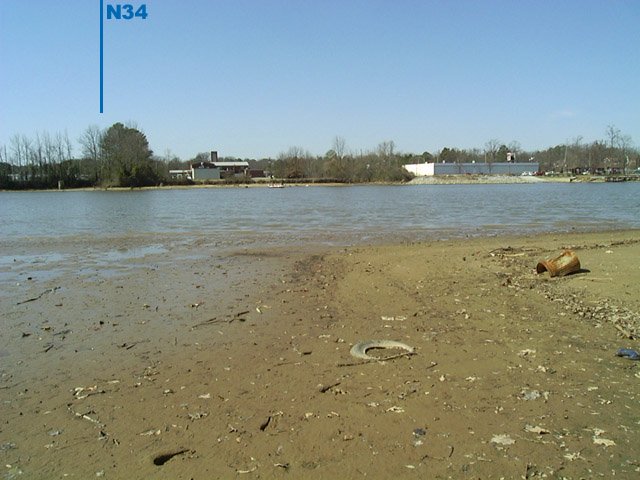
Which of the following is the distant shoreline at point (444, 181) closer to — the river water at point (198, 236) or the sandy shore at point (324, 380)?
the river water at point (198, 236)

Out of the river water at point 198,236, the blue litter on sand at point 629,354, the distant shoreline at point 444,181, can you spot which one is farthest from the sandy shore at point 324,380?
the distant shoreline at point 444,181

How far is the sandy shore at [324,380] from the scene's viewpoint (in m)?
4.18

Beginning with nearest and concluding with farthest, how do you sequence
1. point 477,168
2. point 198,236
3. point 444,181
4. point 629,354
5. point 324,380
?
1. point 324,380
2. point 629,354
3. point 198,236
4. point 444,181
5. point 477,168

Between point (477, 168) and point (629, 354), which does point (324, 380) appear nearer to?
point (629, 354)

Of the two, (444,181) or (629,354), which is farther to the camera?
(444,181)

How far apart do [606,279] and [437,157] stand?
18002 cm

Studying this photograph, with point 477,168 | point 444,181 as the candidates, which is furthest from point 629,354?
point 477,168

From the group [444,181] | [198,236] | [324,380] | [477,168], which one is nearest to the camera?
[324,380]

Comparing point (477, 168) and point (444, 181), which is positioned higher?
point (477, 168)

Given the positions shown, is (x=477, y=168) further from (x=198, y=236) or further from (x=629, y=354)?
(x=629, y=354)

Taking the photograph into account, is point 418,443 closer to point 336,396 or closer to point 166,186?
point 336,396

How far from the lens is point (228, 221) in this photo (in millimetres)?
32031

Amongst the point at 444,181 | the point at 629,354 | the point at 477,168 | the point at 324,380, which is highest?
the point at 477,168

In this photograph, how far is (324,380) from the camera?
18.9 ft
